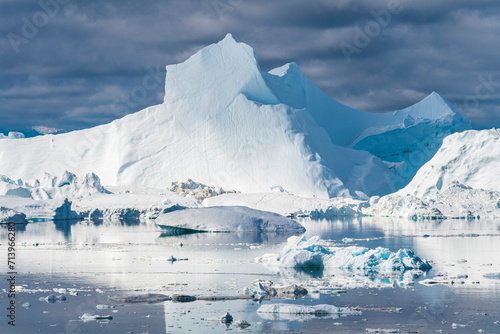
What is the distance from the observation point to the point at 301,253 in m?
13.8

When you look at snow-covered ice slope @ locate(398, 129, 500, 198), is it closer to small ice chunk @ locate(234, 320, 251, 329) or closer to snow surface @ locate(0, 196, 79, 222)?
snow surface @ locate(0, 196, 79, 222)

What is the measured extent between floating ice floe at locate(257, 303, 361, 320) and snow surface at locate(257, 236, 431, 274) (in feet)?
13.2

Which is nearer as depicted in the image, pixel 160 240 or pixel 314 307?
pixel 314 307

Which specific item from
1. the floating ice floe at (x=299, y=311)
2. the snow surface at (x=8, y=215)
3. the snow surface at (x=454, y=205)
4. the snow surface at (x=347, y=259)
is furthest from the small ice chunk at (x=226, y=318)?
the snow surface at (x=454, y=205)

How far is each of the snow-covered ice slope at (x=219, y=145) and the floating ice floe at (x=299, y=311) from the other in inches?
1326

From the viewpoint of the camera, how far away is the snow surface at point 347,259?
13492 mm

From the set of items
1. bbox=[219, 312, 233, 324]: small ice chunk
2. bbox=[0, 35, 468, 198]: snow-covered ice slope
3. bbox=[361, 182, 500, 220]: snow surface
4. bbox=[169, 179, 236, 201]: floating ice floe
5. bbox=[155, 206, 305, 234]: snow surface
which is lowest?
bbox=[219, 312, 233, 324]: small ice chunk

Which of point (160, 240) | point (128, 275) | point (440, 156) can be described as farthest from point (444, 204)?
point (128, 275)

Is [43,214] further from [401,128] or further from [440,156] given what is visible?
[401,128]

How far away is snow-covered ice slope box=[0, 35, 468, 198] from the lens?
44.8 m

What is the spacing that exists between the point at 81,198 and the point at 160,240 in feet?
54.0

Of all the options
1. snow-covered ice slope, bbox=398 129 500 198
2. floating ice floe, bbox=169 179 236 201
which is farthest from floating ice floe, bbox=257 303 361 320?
floating ice floe, bbox=169 179 236 201

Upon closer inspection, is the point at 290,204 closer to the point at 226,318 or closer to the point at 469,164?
the point at 469,164

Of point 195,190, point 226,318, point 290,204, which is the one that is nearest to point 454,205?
point 290,204
